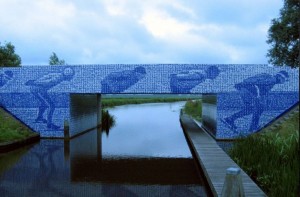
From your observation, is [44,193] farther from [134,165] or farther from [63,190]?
[134,165]

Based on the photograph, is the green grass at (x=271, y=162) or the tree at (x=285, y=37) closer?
the green grass at (x=271, y=162)

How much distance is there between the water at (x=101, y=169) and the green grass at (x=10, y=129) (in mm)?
770

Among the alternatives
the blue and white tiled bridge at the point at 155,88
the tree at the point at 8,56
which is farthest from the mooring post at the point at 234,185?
the tree at the point at 8,56

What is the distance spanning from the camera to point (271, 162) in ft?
28.0

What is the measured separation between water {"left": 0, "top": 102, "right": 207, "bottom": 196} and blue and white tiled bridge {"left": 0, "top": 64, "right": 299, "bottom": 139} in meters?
1.95

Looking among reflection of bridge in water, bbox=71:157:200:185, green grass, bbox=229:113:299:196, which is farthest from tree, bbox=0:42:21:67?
green grass, bbox=229:113:299:196

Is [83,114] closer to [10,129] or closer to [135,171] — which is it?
[10,129]

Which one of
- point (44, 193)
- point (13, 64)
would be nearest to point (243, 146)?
point (44, 193)

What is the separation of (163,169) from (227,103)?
7.30 m

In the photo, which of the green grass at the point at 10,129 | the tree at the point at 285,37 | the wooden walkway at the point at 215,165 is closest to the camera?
the wooden walkway at the point at 215,165

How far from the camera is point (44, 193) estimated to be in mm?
8547

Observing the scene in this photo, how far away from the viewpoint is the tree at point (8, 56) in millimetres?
34531

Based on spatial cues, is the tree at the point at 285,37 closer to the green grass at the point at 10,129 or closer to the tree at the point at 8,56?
the green grass at the point at 10,129

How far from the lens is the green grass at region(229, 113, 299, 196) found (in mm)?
6824
